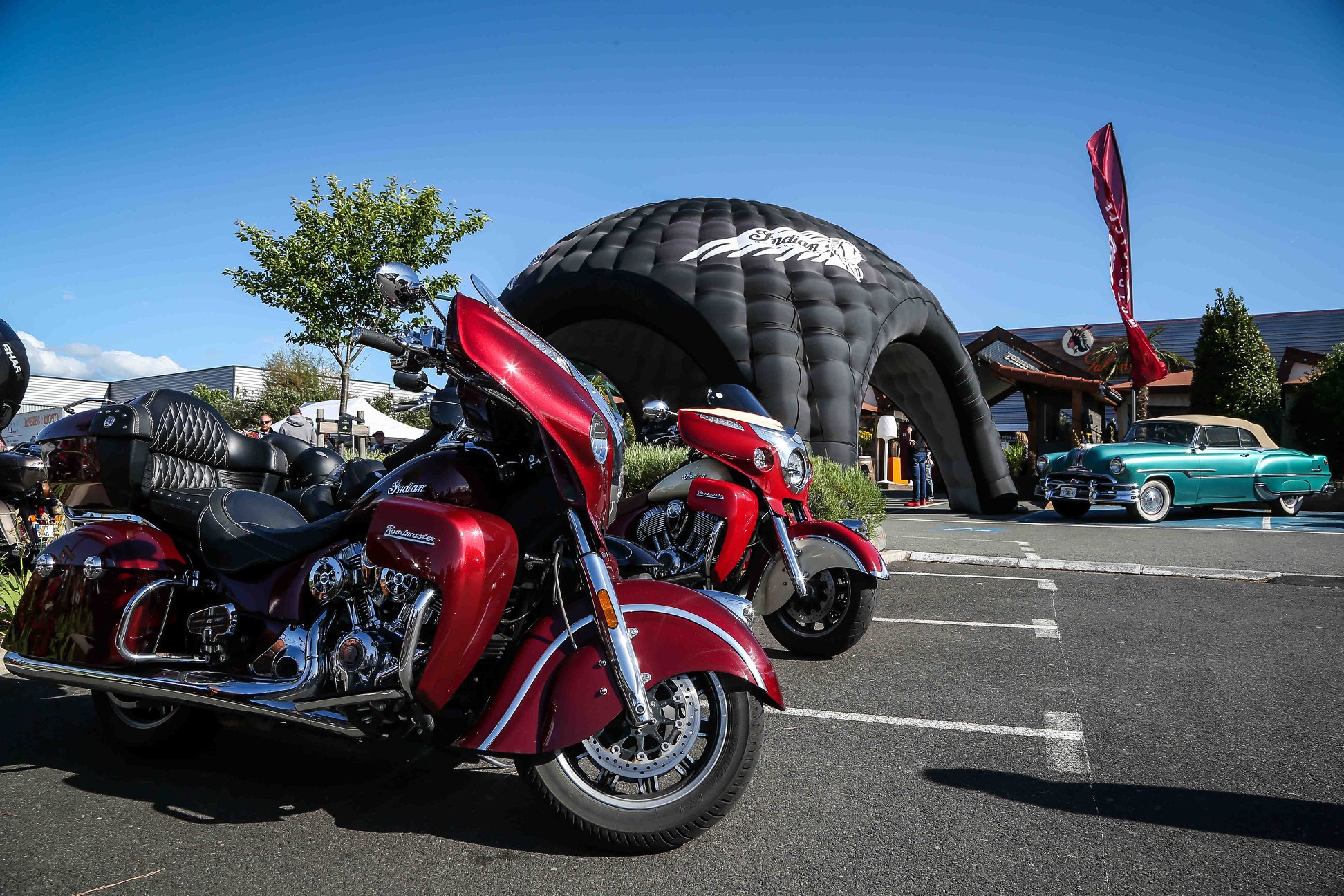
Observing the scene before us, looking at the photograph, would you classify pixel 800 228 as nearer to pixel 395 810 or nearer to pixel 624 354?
pixel 624 354

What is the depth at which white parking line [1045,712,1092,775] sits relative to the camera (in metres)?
3.44

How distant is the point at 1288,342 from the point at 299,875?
46.7 m

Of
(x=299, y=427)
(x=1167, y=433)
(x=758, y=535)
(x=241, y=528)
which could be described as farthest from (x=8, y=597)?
(x=1167, y=433)

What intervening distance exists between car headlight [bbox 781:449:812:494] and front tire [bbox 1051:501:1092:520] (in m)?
12.3

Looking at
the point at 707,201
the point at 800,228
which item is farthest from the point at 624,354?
the point at 800,228

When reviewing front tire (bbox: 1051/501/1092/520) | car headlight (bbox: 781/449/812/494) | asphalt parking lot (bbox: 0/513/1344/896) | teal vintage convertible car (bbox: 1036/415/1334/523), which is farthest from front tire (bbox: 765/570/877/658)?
front tire (bbox: 1051/501/1092/520)

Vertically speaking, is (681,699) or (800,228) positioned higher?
(800,228)

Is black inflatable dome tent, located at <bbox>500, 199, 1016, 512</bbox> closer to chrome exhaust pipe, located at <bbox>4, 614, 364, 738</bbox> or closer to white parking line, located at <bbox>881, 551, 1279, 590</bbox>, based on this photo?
white parking line, located at <bbox>881, 551, 1279, 590</bbox>

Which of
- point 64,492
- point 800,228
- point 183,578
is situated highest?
point 800,228

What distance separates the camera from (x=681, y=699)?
2.77 m

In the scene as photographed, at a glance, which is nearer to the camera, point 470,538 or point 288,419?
point 470,538

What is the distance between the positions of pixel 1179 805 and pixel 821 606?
8.06 feet

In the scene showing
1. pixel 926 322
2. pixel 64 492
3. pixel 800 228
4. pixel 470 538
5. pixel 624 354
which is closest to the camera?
pixel 470 538

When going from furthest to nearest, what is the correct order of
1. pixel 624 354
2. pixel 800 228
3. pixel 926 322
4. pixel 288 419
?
pixel 624 354 → pixel 926 322 → pixel 800 228 → pixel 288 419
